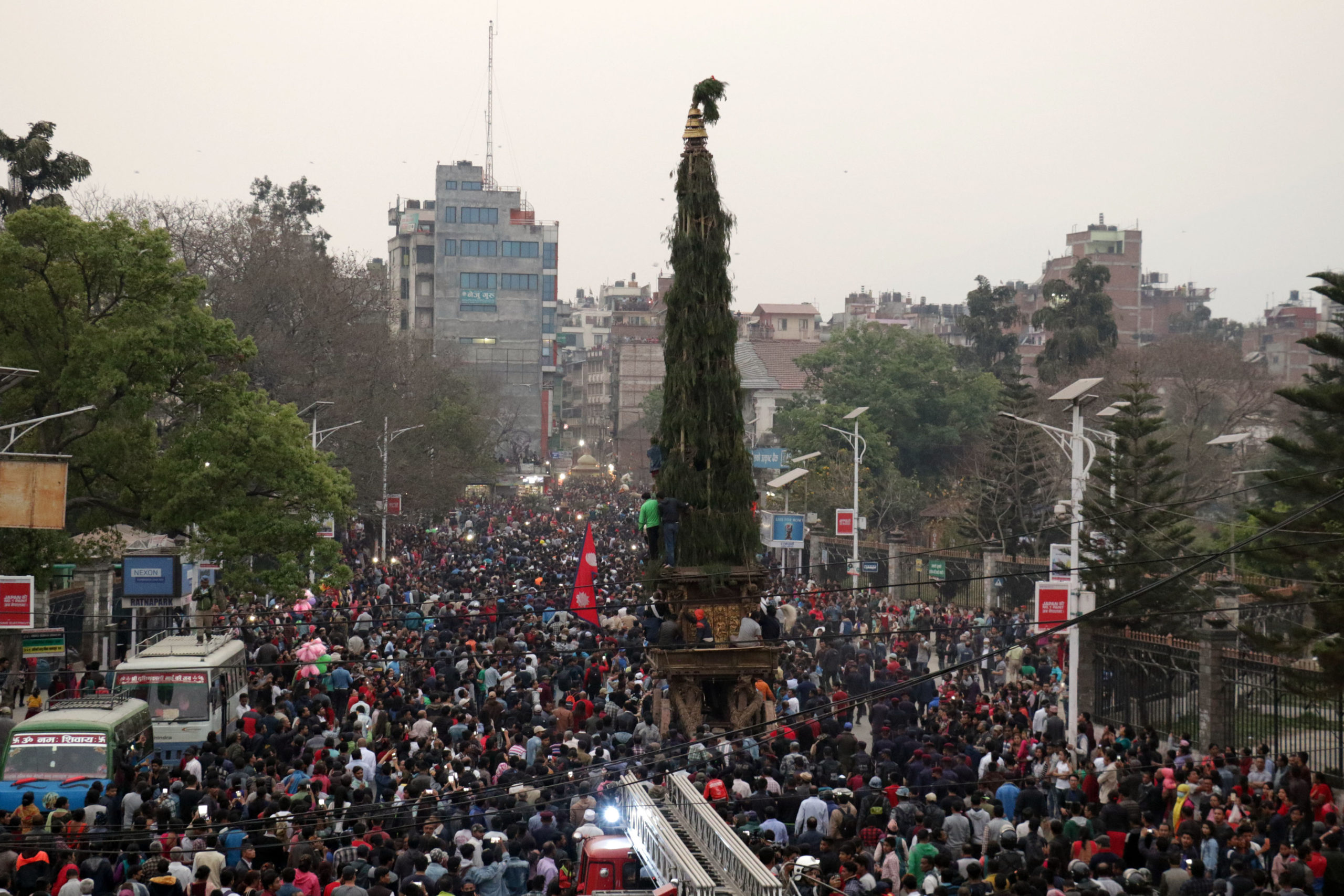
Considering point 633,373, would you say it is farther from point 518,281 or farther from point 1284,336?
point 1284,336

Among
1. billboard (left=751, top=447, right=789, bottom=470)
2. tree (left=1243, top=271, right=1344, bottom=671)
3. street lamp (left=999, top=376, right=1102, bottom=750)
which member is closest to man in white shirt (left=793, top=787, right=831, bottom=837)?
tree (left=1243, top=271, right=1344, bottom=671)

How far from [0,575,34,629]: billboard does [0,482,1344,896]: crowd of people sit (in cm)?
366

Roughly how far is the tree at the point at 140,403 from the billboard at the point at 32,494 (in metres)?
7.02

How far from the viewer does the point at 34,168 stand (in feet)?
134

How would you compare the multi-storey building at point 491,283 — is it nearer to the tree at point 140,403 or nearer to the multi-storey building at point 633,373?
the multi-storey building at point 633,373

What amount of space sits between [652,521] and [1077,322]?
2117 inches

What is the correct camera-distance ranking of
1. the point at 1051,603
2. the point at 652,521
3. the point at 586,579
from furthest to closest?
1. the point at 586,579
2. the point at 1051,603
3. the point at 652,521

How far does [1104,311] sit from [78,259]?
54471 mm

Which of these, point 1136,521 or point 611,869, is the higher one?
point 1136,521

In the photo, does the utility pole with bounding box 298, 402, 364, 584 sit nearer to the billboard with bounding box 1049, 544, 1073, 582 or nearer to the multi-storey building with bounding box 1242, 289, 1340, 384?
the billboard with bounding box 1049, 544, 1073, 582

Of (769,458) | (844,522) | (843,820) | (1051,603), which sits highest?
(769,458)

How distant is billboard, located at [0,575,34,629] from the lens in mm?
22078

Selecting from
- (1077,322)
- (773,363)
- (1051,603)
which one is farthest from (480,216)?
(1051,603)

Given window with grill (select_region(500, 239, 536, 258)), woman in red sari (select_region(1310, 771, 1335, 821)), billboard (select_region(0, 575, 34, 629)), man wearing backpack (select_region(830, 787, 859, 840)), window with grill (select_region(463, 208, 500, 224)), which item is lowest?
man wearing backpack (select_region(830, 787, 859, 840))
